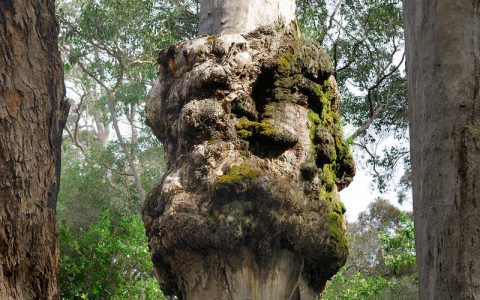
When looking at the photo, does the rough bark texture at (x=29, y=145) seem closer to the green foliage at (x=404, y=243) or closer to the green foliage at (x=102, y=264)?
the green foliage at (x=102, y=264)

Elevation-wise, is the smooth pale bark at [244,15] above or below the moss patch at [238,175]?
above

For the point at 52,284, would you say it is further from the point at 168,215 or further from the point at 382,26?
the point at 382,26

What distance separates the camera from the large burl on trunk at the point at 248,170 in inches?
109

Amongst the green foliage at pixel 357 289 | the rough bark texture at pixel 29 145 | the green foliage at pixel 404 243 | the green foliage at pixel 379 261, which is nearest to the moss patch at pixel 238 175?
the rough bark texture at pixel 29 145

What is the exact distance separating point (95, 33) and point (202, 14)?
11168 millimetres

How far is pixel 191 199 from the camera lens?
2842mm

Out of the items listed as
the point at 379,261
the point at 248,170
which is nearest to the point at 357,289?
the point at 379,261

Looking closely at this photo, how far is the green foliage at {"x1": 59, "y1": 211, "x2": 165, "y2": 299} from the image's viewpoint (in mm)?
7469

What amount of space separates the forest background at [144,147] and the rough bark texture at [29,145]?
2909 millimetres

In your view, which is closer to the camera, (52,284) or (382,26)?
A: (52,284)

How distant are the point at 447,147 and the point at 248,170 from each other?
78 cm

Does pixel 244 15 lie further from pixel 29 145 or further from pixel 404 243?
pixel 404 243

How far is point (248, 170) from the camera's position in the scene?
285 centimetres

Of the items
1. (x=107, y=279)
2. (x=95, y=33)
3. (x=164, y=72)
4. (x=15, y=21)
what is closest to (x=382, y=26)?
(x=95, y=33)
